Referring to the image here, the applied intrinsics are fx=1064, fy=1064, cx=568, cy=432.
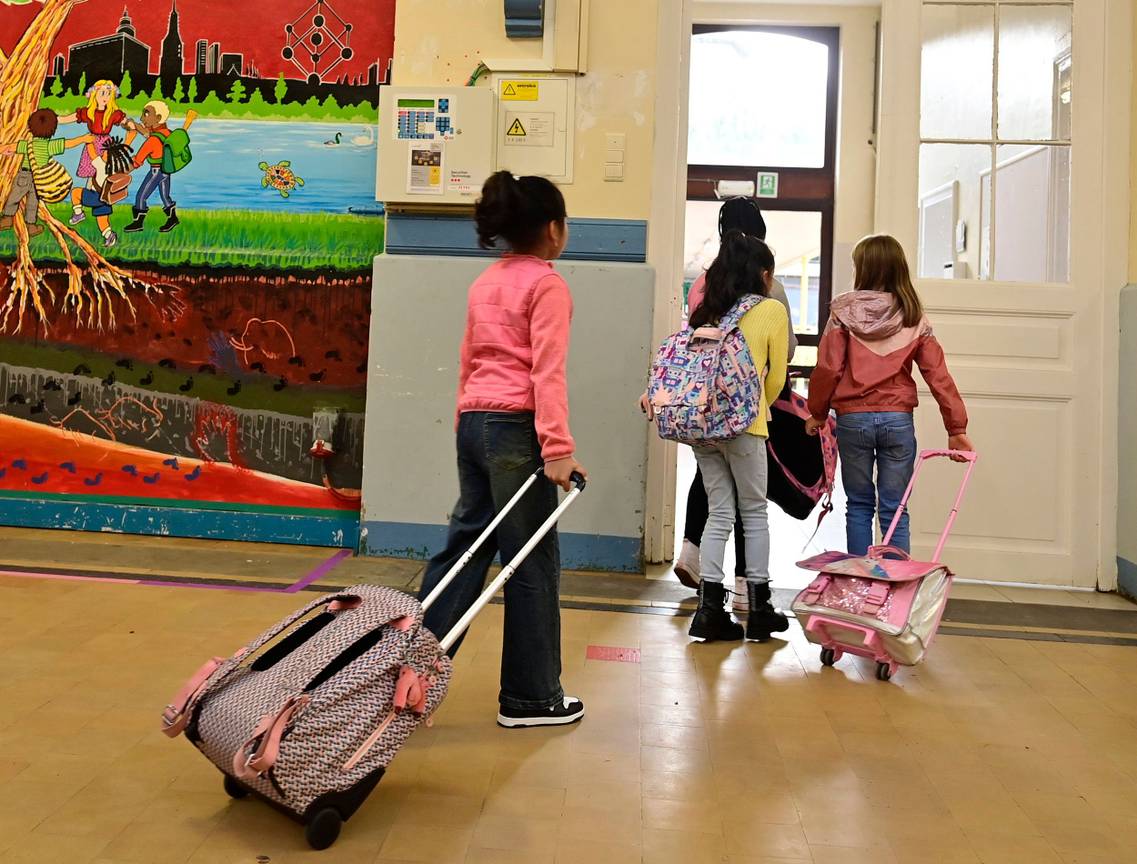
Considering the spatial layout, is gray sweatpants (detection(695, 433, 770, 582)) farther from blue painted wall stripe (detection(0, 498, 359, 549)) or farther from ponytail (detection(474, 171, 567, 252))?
blue painted wall stripe (detection(0, 498, 359, 549))

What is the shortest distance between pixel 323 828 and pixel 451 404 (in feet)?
8.42

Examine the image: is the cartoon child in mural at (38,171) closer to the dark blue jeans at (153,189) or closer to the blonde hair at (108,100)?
the blonde hair at (108,100)

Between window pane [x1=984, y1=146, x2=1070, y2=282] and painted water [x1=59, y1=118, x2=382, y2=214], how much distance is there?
103 inches

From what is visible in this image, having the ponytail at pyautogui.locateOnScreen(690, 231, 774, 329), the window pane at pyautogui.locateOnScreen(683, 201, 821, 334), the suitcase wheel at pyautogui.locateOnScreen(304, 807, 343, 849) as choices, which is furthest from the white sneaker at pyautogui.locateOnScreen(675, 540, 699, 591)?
the window pane at pyautogui.locateOnScreen(683, 201, 821, 334)

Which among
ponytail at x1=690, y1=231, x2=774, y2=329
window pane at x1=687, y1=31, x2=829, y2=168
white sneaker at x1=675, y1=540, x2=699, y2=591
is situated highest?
window pane at x1=687, y1=31, x2=829, y2=168

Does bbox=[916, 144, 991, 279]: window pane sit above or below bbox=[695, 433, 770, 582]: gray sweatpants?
above

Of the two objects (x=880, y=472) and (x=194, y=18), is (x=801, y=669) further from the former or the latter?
(x=194, y=18)

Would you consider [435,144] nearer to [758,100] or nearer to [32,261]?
[32,261]

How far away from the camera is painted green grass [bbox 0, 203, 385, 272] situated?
4488mm

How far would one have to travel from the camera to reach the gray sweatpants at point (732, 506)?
3.33 meters

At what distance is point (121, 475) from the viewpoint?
4598mm

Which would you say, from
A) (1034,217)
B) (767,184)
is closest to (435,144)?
(1034,217)

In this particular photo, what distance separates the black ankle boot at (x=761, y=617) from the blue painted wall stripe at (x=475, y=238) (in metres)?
1.50

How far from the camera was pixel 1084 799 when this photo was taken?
221 centimetres
